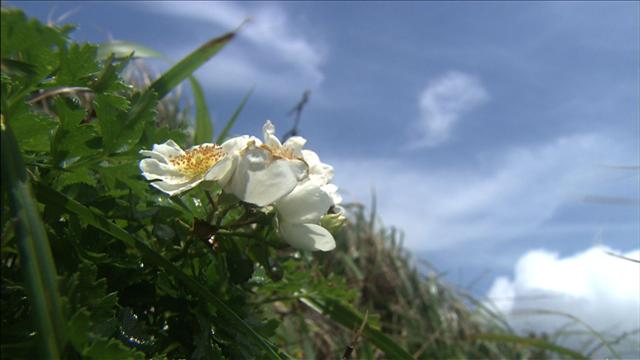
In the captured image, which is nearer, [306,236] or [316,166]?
[306,236]

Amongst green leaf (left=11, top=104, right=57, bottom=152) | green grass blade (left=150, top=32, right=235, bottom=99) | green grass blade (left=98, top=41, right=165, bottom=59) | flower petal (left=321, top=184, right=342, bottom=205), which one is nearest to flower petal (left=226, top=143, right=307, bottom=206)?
flower petal (left=321, top=184, right=342, bottom=205)

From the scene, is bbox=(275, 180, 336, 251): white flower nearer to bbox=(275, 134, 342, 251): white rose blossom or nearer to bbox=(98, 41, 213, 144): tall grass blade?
bbox=(275, 134, 342, 251): white rose blossom

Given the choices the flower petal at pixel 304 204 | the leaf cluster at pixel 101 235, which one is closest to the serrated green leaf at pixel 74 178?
the leaf cluster at pixel 101 235

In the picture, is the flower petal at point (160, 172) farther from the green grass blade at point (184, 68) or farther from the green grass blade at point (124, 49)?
the green grass blade at point (124, 49)

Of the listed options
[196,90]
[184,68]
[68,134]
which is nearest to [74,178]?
[68,134]

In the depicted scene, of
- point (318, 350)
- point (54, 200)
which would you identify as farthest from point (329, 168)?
point (318, 350)

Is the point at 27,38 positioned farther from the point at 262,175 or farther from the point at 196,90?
the point at 196,90

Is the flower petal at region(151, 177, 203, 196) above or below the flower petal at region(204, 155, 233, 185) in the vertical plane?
below
